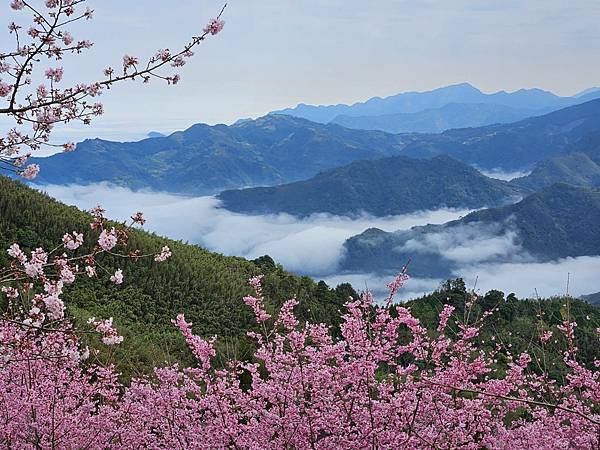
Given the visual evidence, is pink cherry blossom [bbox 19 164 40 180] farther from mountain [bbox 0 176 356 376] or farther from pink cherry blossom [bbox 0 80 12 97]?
mountain [bbox 0 176 356 376]

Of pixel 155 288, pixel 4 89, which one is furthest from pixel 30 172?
pixel 155 288

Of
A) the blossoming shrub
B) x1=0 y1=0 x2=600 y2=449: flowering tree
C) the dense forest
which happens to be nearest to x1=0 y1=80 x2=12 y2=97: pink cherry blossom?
x1=0 y1=0 x2=600 y2=449: flowering tree

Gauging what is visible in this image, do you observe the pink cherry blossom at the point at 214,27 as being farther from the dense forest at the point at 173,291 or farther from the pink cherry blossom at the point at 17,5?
the dense forest at the point at 173,291

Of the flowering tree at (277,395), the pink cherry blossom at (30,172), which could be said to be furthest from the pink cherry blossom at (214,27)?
the pink cherry blossom at (30,172)

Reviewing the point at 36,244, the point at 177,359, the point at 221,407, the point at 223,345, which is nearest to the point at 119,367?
the point at 177,359

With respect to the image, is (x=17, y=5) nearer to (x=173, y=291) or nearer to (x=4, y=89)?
(x=4, y=89)

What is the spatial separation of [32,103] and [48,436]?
3297mm

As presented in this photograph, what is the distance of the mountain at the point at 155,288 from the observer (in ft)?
56.9

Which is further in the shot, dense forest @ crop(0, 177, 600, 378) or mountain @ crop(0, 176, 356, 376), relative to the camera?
mountain @ crop(0, 176, 356, 376)

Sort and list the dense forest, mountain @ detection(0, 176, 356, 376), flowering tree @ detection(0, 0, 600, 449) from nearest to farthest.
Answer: flowering tree @ detection(0, 0, 600, 449)
the dense forest
mountain @ detection(0, 176, 356, 376)

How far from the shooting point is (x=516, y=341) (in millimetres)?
20703

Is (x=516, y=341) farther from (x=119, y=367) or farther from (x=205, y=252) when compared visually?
(x=119, y=367)

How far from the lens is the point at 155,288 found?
1920 cm

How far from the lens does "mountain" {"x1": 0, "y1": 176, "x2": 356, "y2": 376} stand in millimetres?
17328
